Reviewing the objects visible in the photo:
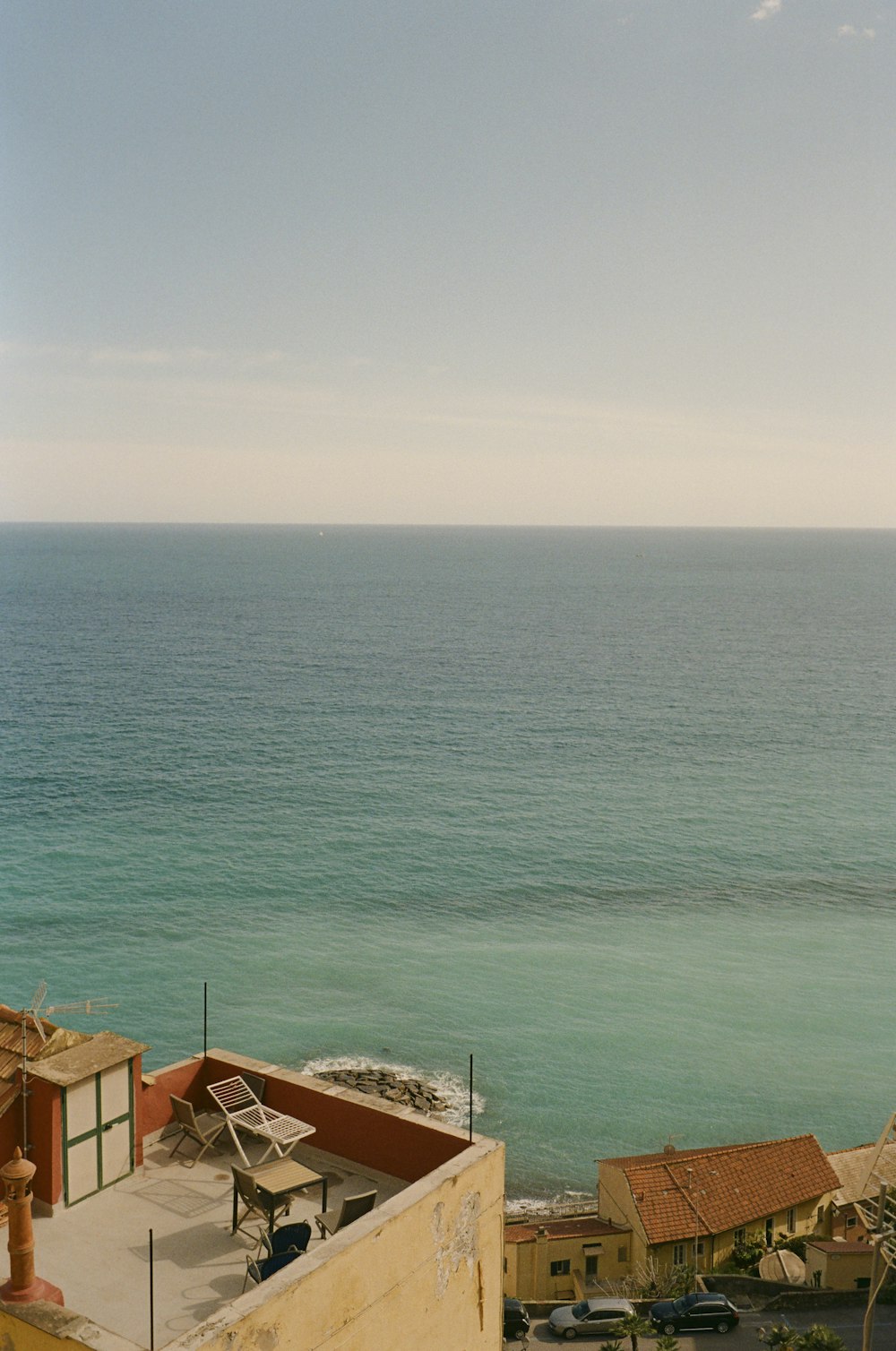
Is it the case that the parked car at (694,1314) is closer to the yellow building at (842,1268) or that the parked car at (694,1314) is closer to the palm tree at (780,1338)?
the palm tree at (780,1338)

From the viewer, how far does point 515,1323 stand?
24406mm

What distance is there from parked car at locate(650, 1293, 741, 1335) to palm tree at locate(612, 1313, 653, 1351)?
1.01 meters

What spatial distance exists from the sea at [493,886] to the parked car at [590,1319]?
6.71 metres

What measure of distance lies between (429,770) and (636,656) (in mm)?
58790

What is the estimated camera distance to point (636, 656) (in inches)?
5034

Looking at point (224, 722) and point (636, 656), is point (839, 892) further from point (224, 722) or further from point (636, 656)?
point (636, 656)

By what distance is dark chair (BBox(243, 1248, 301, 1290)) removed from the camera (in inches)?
368

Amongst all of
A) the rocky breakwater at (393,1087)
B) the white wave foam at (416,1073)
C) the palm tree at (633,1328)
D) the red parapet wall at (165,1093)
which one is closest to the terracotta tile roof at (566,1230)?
the palm tree at (633,1328)

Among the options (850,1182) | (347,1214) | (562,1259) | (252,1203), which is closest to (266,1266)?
(347,1214)

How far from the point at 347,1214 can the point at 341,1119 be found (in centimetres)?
189

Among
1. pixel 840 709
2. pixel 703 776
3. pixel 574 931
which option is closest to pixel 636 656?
pixel 840 709

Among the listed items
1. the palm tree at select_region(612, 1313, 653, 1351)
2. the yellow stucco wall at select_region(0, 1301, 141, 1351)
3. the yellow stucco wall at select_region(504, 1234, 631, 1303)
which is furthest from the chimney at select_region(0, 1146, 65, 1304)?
the yellow stucco wall at select_region(504, 1234, 631, 1303)

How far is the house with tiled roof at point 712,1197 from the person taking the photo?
2892 centimetres

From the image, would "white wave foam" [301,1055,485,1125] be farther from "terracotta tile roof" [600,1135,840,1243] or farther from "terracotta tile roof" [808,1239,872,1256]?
"terracotta tile roof" [808,1239,872,1256]
